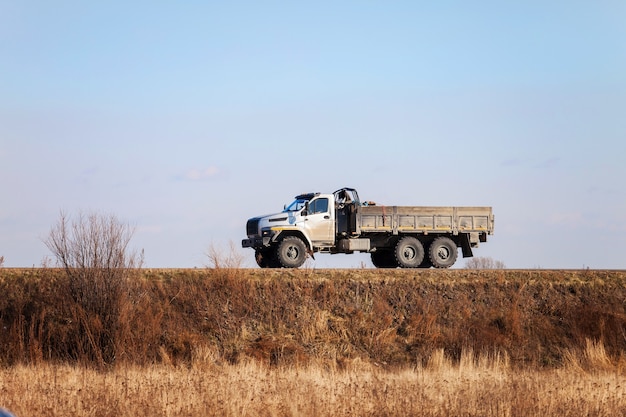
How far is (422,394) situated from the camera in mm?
15664

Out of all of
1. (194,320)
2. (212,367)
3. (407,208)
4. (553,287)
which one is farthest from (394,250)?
(212,367)

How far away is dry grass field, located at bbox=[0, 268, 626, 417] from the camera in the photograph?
54.9 feet

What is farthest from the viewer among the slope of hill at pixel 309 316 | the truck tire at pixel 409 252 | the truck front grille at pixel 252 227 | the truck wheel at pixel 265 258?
the truck tire at pixel 409 252

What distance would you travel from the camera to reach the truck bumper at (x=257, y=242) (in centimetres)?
2930

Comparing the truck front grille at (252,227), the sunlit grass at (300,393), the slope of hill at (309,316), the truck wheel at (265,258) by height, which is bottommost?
the sunlit grass at (300,393)

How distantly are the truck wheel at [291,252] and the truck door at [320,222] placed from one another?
32.4 inches

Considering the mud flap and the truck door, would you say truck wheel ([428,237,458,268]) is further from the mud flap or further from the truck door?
the truck door

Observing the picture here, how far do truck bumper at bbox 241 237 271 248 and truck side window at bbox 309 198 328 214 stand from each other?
1908 millimetres

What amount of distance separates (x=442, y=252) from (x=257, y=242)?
6.61 meters

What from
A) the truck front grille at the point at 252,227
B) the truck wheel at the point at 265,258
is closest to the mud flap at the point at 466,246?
the truck wheel at the point at 265,258

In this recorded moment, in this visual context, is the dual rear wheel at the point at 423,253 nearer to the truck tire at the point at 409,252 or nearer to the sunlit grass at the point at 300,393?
the truck tire at the point at 409,252

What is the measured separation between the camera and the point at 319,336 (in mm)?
24172

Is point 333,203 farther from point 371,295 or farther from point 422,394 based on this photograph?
point 422,394

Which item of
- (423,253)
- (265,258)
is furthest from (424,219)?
→ (265,258)
